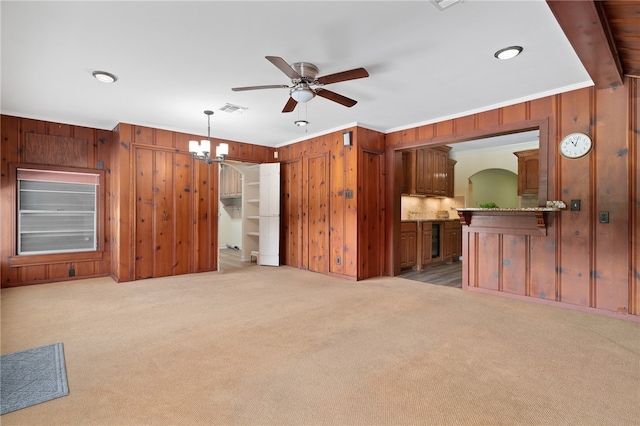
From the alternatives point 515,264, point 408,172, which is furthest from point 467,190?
point 515,264

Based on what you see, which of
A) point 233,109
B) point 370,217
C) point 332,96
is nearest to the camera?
point 332,96

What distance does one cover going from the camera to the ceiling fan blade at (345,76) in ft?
8.84

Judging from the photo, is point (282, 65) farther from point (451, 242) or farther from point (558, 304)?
point (451, 242)

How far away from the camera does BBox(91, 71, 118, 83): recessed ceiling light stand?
3309 mm

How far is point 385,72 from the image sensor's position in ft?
10.9

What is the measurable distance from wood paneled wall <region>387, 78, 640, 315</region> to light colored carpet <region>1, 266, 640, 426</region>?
0.33 meters

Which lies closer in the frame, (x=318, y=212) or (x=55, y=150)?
(x=55, y=150)

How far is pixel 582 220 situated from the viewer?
3.60 m

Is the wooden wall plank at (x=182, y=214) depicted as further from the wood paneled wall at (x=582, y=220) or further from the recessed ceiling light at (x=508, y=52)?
the recessed ceiling light at (x=508, y=52)

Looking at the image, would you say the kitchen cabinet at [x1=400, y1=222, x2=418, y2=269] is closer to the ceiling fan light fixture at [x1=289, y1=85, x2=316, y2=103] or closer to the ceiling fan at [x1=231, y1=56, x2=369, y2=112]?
the ceiling fan at [x1=231, y1=56, x2=369, y2=112]

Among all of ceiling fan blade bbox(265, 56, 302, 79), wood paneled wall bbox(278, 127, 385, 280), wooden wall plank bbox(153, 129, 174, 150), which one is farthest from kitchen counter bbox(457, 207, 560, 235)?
wooden wall plank bbox(153, 129, 174, 150)

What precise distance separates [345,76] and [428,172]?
4710 millimetres

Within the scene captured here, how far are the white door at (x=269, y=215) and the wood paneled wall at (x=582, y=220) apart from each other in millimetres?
3707

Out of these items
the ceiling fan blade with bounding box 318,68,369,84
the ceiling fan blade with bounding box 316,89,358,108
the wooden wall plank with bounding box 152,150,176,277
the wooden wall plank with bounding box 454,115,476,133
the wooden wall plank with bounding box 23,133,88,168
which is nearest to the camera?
the ceiling fan blade with bounding box 318,68,369,84
